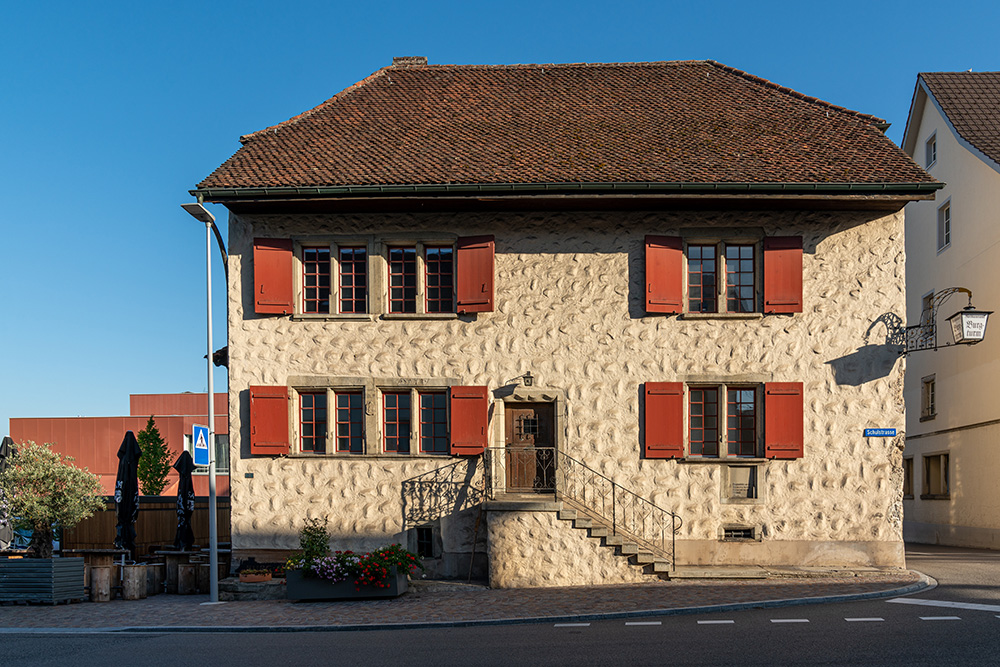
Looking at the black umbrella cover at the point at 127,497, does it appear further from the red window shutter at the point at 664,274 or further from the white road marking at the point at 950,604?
the white road marking at the point at 950,604

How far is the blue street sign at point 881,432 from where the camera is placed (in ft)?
48.5

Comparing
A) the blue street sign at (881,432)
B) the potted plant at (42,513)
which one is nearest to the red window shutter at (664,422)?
the blue street sign at (881,432)

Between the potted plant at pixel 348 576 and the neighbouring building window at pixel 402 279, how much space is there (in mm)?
4650

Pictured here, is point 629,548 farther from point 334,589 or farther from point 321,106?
point 321,106

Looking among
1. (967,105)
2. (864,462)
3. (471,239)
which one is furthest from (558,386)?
(967,105)

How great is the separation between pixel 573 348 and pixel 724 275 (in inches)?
124

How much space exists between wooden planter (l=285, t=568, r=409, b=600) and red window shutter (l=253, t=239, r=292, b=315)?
→ 487 centimetres

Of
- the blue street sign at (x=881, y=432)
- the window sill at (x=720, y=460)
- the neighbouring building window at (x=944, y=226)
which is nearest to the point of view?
the blue street sign at (x=881, y=432)

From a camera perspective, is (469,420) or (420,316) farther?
(420,316)

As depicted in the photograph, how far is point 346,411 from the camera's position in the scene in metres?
15.6

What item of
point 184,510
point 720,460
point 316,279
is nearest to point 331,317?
point 316,279

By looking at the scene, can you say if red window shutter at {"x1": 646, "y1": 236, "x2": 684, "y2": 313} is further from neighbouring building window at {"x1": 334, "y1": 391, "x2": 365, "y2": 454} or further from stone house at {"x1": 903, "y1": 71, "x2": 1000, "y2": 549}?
stone house at {"x1": 903, "y1": 71, "x2": 1000, "y2": 549}

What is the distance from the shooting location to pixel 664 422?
1502 centimetres

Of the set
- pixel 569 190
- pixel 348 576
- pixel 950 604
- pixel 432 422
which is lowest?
pixel 348 576
